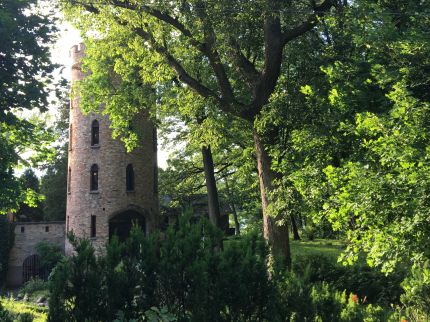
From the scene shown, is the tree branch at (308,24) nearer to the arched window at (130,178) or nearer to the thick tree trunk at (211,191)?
the thick tree trunk at (211,191)

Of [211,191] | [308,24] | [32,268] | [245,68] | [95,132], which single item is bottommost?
[32,268]

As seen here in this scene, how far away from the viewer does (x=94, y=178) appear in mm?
29047

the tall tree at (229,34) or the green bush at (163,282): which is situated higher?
the tall tree at (229,34)

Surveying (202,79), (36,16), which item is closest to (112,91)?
(202,79)

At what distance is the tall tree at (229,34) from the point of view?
12297 mm

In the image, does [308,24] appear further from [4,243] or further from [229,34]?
[4,243]

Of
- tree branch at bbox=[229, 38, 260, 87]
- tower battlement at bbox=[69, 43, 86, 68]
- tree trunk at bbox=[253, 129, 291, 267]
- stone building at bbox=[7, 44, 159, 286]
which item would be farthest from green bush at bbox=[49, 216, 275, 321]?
tower battlement at bbox=[69, 43, 86, 68]

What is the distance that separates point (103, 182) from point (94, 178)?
958 millimetres

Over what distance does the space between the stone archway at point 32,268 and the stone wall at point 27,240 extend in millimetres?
207


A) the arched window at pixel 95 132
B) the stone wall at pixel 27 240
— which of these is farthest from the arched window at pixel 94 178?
the stone wall at pixel 27 240

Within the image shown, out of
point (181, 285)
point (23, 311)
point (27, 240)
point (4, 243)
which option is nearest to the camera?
point (181, 285)

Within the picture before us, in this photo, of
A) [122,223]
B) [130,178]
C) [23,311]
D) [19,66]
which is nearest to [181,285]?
[19,66]

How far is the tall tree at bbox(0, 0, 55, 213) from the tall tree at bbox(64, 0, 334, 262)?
110 inches

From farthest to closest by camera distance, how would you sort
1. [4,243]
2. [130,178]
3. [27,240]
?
[27,240]
[4,243]
[130,178]
